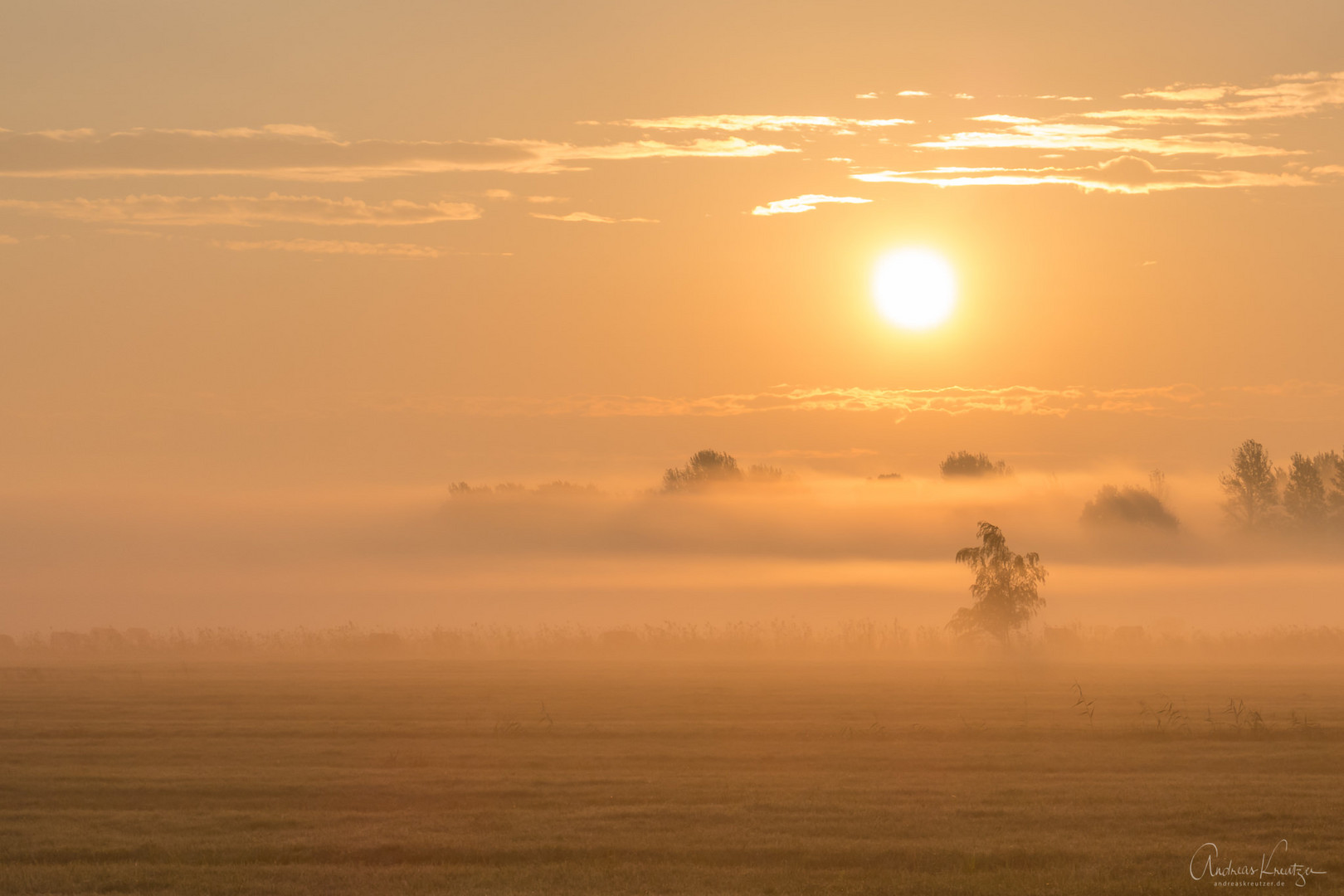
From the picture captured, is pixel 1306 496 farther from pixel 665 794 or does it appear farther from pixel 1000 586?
pixel 665 794

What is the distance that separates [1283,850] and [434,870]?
1603 centimetres

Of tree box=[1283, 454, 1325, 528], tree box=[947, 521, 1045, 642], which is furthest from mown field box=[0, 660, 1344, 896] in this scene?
tree box=[1283, 454, 1325, 528]

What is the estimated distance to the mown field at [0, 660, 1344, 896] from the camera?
893 inches

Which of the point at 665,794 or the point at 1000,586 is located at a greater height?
the point at 1000,586

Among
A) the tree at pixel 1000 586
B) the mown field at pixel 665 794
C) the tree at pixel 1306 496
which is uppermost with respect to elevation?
the tree at pixel 1306 496

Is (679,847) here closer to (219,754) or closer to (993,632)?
(219,754)

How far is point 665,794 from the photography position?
30172 mm

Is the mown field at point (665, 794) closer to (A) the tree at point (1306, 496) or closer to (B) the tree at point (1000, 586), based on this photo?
(B) the tree at point (1000, 586)

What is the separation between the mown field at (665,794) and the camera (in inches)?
893

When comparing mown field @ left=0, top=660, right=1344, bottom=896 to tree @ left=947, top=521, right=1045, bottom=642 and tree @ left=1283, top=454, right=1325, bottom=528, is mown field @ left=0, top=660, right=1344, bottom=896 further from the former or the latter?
tree @ left=1283, top=454, right=1325, bottom=528

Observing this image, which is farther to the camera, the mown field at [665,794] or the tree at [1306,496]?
the tree at [1306,496]

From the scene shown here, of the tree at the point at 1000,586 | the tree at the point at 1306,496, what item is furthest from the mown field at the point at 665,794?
the tree at the point at 1306,496

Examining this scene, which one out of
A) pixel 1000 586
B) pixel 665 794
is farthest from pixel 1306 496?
pixel 665 794

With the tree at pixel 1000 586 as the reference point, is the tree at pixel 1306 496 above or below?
above
